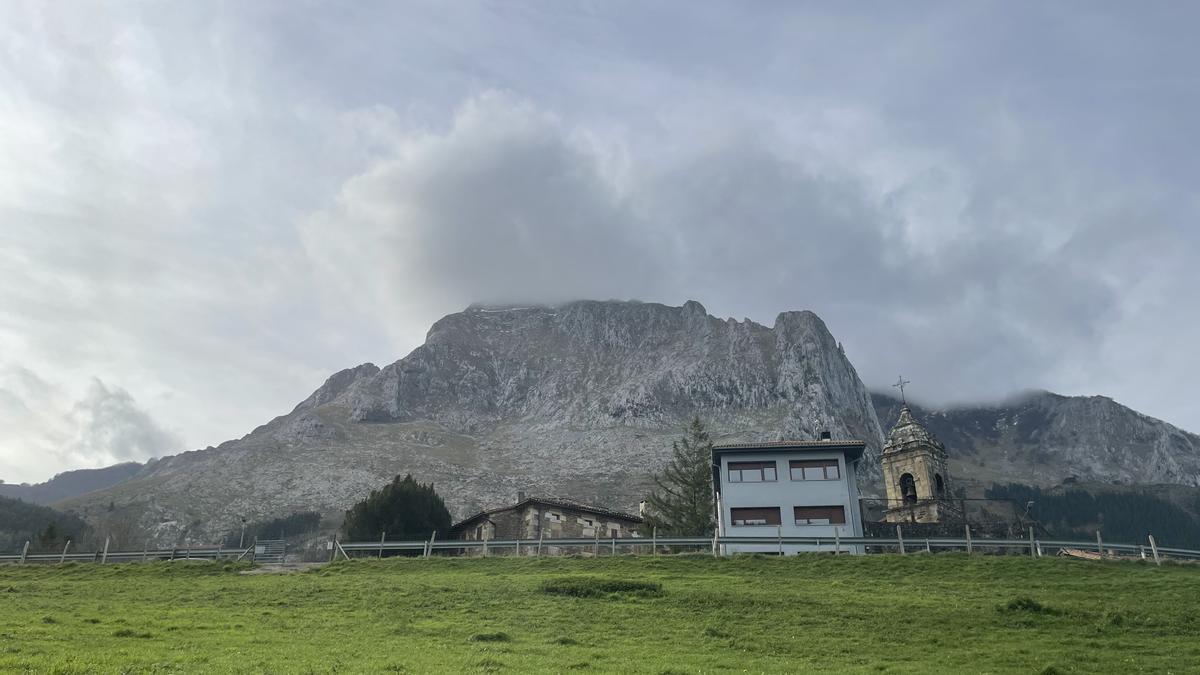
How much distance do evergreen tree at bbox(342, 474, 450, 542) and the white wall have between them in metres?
27.4

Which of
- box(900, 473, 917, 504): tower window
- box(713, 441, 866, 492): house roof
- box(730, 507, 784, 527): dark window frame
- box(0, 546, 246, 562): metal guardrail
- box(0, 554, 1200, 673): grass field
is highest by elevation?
box(713, 441, 866, 492): house roof

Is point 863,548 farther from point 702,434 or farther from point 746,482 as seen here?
point 702,434

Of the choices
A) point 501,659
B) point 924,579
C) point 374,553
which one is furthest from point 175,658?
point 374,553

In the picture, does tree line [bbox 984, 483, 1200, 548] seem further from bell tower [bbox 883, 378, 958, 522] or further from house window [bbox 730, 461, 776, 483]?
house window [bbox 730, 461, 776, 483]

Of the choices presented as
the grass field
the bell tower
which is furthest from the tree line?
the grass field

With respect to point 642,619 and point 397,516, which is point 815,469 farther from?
point 397,516

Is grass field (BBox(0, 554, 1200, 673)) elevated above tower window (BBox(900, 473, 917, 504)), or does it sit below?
below

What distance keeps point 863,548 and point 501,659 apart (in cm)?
3280

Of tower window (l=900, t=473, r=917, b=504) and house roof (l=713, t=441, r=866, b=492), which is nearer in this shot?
house roof (l=713, t=441, r=866, b=492)

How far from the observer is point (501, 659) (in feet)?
69.4

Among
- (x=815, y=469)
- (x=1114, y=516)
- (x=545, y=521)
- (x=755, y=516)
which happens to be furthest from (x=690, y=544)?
(x=1114, y=516)

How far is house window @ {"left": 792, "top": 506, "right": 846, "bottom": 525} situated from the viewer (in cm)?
5359

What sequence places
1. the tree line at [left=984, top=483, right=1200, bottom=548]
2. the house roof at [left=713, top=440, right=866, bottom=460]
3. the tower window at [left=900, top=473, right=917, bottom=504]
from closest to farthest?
the house roof at [left=713, top=440, right=866, bottom=460], the tower window at [left=900, top=473, right=917, bottom=504], the tree line at [left=984, top=483, right=1200, bottom=548]

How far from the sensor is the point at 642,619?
2766 cm
